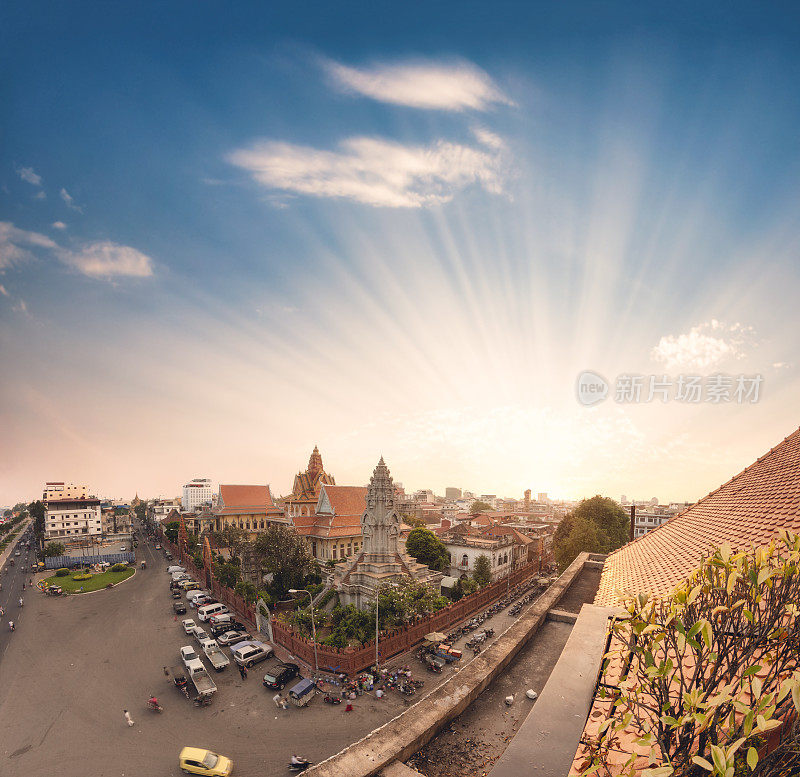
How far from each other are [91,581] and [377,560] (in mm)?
30837

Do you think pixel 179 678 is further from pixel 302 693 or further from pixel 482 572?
pixel 482 572

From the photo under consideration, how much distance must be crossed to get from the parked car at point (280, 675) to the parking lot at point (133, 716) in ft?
1.24

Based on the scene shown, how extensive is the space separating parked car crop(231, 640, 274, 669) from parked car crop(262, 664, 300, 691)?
138 centimetres

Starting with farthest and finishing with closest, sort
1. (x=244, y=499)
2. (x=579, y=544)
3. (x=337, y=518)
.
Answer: (x=244, y=499)
(x=337, y=518)
(x=579, y=544)

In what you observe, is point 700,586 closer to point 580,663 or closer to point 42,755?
point 580,663

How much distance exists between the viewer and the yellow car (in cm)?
1205

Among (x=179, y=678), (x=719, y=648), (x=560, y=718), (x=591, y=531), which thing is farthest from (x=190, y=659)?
(x=591, y=531)

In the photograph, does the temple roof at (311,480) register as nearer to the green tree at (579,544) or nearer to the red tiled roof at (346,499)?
the red tiled roof at (346,499)

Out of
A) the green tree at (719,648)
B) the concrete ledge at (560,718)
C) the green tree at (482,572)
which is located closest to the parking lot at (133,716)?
the concrete ledge at (560,718)

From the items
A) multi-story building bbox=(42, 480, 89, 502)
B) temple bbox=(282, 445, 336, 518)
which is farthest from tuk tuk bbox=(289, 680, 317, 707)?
multi-story building bbox=(42, 480, 89, 502)

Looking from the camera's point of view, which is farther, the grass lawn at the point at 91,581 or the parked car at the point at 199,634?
the grass lawn at the point at 91,581

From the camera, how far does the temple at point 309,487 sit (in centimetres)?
4559

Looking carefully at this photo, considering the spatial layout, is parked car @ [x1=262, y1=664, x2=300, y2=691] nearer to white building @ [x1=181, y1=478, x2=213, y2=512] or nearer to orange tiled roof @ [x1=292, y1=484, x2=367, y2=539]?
orange tiled roof @ [x1=292, y1=484, x2=367, y2=539]

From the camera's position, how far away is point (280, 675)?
17422 mm
